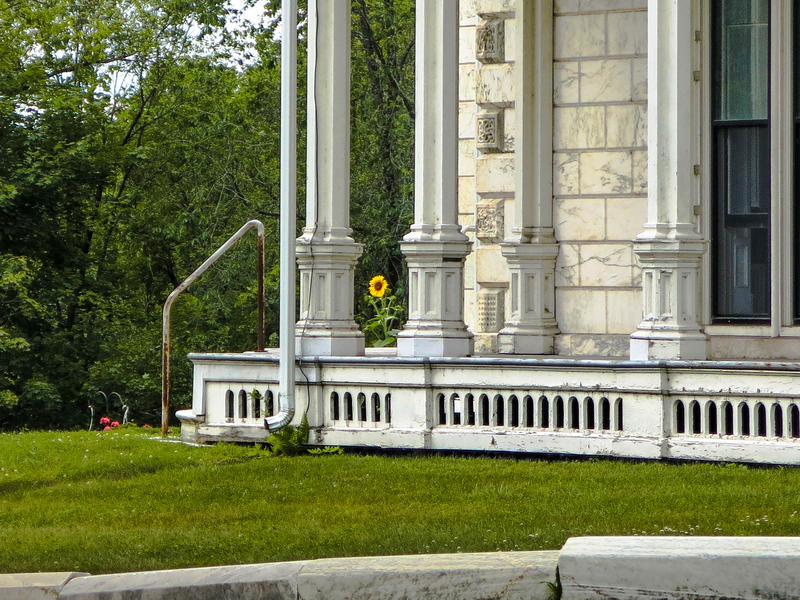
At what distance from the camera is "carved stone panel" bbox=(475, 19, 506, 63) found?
49.9ft

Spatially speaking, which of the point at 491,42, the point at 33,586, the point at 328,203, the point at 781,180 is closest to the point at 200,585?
the point at 33,586

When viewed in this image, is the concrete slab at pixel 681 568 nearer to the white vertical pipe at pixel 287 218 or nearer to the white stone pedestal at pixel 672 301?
the white stone pedestal at pixel 672 301

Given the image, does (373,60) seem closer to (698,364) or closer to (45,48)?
(45,48)

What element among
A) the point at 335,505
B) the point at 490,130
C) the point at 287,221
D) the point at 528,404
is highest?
the point at 490,130

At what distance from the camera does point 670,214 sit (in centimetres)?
1201

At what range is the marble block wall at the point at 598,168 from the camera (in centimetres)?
1432

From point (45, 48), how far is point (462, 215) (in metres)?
22.9

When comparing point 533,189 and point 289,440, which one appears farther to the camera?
point 533,189

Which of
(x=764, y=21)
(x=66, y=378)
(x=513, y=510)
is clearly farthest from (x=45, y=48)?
(x=513, y=510)

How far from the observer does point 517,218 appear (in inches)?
591

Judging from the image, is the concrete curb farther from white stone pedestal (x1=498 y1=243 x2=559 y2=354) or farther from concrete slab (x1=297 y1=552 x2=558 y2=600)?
white stone pedestal (x1=498 y1=243 x2=559 y2=354)

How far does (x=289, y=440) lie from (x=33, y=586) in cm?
600

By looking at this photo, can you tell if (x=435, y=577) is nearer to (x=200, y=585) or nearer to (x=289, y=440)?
(x=200, y=585)

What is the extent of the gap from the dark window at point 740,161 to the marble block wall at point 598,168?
2.73ft
